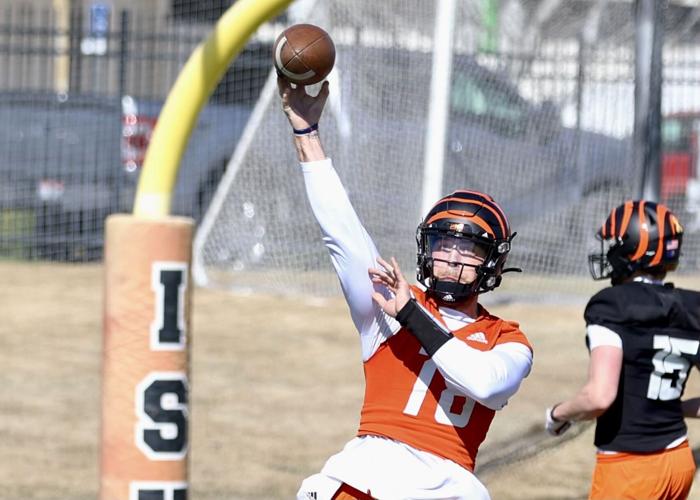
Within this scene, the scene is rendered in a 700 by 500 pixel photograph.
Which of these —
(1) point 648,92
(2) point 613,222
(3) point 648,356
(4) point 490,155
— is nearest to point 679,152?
(4) point 490,155

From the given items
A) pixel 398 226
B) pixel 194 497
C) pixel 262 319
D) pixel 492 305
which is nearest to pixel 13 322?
pixel 262 319

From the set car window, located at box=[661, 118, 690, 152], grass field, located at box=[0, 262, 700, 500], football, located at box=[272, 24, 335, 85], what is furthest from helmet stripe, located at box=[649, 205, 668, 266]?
car window, located at box=[661, 118, 690, 152]

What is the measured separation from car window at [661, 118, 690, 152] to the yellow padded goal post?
13776 millimetres

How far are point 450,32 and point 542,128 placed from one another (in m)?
1.88

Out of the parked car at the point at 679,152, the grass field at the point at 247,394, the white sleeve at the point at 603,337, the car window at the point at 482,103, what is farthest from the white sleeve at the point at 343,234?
the parked car at the point at 679,152

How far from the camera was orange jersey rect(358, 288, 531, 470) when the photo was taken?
352 cm

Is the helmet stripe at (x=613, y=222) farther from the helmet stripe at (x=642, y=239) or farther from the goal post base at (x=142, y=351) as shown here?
the goal post base at (x=142, y=351)

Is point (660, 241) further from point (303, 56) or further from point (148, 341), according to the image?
point (148, 341)

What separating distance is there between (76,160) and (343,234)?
13.3 meters

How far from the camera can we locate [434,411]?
11.6 ft

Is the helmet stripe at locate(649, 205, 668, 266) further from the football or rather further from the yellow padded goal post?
the yellow padded goal post

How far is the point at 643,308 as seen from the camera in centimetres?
449

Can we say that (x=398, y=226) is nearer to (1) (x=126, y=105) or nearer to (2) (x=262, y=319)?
(2) (x=262, y=319)

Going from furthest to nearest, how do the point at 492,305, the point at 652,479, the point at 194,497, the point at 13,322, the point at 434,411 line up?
the point at 492,305 → the point at 13,322 → the point at 194,497 → the point at 652,479 → the point at 434,411
